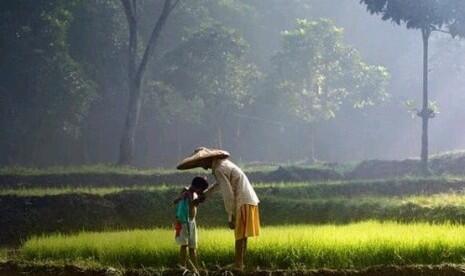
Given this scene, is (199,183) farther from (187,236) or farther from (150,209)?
(150,209)

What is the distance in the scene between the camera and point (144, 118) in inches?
1750

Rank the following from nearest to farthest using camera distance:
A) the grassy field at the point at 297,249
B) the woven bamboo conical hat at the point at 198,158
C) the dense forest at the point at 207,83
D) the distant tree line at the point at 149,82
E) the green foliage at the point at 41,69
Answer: the woven bamboo conical hat at the point at 198,158, the grassy field at the point at 297,249, the green foliage at the point at 41,69, the distant tree line at the point at 149,82, the dense forest at the point at 207,83

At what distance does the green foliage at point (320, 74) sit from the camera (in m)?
41.0

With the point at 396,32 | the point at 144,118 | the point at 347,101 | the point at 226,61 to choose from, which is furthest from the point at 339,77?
the point at 396,32

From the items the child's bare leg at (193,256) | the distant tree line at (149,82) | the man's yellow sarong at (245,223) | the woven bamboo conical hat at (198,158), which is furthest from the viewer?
the distant tree line at (149,82)

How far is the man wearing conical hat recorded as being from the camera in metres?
9.26

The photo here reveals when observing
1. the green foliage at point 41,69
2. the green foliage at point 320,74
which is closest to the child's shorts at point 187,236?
the green foliage at point 41,69

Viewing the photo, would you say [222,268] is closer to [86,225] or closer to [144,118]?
[86,225]

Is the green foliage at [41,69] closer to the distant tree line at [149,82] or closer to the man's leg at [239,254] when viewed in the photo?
the distant tree line at [149,82]

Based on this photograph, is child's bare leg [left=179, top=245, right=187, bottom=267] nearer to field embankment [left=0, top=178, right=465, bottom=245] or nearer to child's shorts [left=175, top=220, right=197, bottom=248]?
child's shorts [left=175, top=220, right=197, bottom=248]

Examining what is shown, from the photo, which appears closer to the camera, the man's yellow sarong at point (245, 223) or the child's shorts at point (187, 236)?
the man's yellow sarong at point (245, 223)

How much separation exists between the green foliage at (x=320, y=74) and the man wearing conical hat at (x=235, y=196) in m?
31.9

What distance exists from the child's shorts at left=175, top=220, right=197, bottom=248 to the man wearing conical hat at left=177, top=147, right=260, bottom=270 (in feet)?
1.75

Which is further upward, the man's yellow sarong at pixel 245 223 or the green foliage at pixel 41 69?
the green foliage at pixel 41 69
